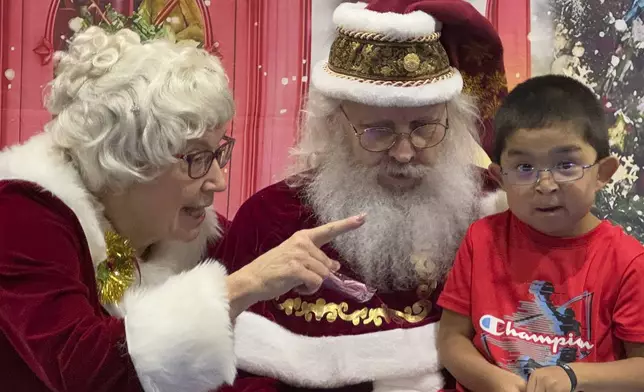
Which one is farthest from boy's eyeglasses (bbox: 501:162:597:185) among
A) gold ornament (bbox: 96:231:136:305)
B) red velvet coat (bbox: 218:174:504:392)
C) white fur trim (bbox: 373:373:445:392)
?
gold ornament (bbox: 96:231:136:305)

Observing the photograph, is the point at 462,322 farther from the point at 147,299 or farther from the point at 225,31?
the point at 225,31

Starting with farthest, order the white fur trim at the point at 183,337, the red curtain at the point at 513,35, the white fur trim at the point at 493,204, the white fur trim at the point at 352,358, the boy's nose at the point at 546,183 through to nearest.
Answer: the red curtain at the point at 513,35 < the white fur trim at the point at 493,204 < the white fur trim at the point at 352,358 < the boy's nose at the point at 546,183 < the white fur trim at the point at 183,337

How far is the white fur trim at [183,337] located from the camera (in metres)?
1.39

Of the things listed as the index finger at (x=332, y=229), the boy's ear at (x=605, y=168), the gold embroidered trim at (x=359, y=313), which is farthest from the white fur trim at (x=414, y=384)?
the boy's ear at (x=605, y=168)

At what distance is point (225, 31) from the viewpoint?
2.50 m

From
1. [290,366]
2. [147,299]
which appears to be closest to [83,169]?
[147,299]

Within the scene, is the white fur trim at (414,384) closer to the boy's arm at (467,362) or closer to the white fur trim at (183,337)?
the boy's arm at (467,362)

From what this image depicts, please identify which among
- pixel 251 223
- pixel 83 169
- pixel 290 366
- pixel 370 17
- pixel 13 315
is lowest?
pixel 290 366

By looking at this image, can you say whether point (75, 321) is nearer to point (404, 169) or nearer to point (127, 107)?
point (127, 107)

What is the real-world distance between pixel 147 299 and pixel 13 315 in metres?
0.24

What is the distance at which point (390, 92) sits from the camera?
1832 millimetres

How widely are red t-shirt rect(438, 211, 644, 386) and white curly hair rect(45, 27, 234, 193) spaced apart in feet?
2.15

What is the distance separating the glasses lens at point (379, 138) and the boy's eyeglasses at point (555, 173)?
0.40m

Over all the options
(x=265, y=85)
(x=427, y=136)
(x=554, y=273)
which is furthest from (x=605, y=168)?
(x=265, y=85)
